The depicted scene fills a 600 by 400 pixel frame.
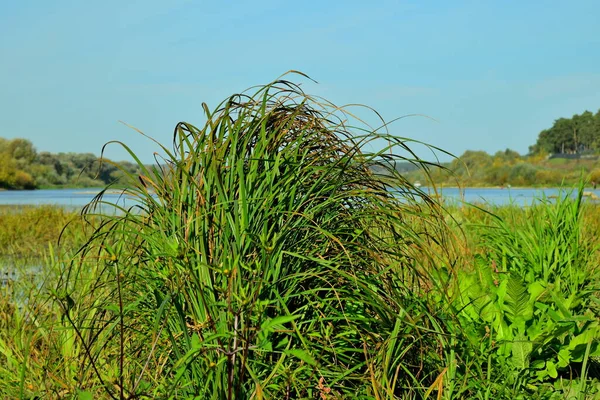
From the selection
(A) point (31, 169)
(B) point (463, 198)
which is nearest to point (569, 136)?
(A) point (31, 169)

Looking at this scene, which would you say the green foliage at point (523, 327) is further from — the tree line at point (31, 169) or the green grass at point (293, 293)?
the tree line at point (31, 169)

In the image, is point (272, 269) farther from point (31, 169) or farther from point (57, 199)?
point (31, 169)

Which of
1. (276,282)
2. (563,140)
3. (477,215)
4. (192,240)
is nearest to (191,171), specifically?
(192,240)

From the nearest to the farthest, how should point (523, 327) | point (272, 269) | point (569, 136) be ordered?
point (272, 269) → point (523, 327) → point (569, 136)

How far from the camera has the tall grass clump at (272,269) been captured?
6.21ft

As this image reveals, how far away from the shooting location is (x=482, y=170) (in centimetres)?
6016

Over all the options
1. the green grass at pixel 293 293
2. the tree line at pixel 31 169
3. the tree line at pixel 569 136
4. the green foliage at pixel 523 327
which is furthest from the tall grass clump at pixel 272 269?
the tree line at pixel 569 136

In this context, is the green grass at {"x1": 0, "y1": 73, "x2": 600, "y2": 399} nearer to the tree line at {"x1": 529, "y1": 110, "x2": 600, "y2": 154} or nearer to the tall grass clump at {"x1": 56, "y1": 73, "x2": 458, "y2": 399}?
the tall grass clump at {"x1": 56, "y1": 73, "x2": 458, "y2": 399}

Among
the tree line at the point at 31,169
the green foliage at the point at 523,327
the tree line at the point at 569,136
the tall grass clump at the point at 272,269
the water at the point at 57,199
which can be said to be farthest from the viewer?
the tree line at the point at 569,136

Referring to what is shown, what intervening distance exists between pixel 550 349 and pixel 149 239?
202 cm

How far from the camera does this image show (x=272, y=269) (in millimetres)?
1953

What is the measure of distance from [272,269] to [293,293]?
22cm

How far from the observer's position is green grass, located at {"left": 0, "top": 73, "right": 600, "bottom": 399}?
6.22ft

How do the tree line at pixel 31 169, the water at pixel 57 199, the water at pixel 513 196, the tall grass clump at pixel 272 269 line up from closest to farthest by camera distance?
the tall grass clump at pixel 272 269 < the water at pixel 513 196 < the water at pixel 57 199 < the tree line at pixel 31 169
